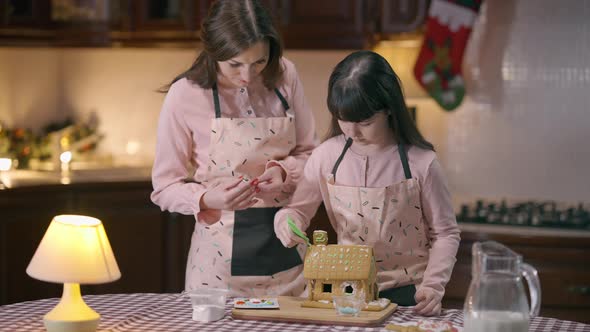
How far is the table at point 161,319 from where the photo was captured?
2.05 meters

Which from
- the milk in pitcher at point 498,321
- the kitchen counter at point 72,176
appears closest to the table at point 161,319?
the milk in pitcher at point 498,321

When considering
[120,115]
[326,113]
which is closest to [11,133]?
[120,115]

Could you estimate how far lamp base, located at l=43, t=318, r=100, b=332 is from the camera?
1.96m

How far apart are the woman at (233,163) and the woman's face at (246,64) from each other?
23 mm

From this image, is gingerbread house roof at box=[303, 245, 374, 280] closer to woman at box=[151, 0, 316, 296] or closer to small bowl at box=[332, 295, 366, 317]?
small bowl at box=[332, 295, 366, 317]

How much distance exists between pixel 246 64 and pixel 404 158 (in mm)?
437

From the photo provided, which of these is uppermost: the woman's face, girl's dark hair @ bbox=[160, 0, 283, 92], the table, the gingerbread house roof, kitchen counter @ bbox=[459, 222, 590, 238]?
girl's dark hair @ bbox=[160, 0, 283, 92]

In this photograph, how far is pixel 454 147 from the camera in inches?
168

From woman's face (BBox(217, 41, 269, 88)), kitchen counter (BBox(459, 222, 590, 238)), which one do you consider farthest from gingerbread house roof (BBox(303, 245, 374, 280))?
kitchen counter (BBox(459, 222, 590, 238))

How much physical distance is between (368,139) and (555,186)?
2043mm

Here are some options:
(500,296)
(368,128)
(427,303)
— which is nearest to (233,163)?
(368,128)

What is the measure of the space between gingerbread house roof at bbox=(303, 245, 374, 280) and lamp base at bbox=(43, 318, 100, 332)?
471 millimetres

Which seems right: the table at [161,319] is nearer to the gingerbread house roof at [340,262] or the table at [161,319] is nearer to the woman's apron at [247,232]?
the gingerbread house roof at [340,262]

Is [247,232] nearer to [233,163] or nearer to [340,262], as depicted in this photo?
[233,163]
